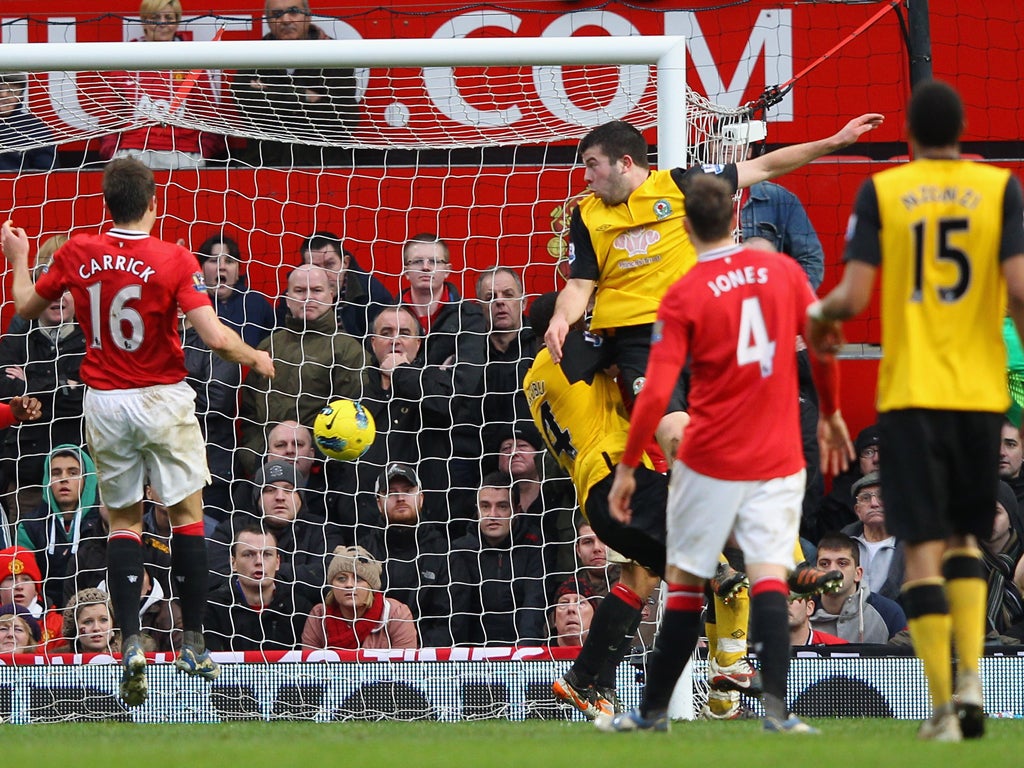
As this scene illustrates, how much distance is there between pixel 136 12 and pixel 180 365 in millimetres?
5610

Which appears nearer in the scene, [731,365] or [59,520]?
[731,365]

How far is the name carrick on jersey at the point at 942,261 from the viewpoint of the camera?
5.06m

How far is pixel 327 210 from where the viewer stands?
428 inches

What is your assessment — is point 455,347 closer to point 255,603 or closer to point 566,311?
point 255,603

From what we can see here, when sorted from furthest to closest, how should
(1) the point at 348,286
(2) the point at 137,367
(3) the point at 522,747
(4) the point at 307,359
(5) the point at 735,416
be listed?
(1) the point at 348,286
(4) the point at 307,359
(2) the point at 137,367
(5) the point at 735,416
(3) the point at 522,747

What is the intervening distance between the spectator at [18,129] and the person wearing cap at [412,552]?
9.61ft

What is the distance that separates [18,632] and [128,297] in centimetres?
295

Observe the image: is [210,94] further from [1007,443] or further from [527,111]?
[1007,443]

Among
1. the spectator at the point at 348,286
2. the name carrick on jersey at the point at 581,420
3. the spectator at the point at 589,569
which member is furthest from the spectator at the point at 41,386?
the name carrick on jersey at the point at 581,420

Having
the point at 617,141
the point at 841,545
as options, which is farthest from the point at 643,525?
the point at 841,545

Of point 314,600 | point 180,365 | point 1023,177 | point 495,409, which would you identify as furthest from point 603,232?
point 1023,177

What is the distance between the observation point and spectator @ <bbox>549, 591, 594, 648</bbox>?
8930 millimetres

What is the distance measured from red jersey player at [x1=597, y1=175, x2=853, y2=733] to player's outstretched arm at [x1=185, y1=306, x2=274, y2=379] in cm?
207

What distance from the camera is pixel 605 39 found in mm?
8008
